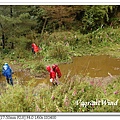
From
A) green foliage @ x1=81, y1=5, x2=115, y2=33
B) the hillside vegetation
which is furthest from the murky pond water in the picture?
green foliage @ x1=81, y1=5, x2=115, y2=33

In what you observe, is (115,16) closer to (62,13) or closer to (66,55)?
(62,13)

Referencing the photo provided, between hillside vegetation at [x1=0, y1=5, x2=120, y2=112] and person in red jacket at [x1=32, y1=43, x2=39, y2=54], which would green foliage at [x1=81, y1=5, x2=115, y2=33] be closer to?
hillside vegetation at [x1=0, y1=5, x2=120, y2=112]

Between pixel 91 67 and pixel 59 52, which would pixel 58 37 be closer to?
pixel 59 52

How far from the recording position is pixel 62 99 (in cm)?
454

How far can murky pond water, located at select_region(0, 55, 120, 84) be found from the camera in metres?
6.96

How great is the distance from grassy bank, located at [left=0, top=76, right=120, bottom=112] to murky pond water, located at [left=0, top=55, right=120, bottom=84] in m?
2.03

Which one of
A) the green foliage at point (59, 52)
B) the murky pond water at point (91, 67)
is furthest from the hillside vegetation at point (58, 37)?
the murky pond water at point (91, 67)

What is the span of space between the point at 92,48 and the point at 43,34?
1428 millimetres

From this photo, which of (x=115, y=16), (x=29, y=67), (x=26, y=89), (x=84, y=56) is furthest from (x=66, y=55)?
(x=26, y=89)

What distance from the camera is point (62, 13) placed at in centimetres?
891

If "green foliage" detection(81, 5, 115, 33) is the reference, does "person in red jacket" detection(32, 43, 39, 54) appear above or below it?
below

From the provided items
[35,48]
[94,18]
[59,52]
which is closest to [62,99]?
[59,52]

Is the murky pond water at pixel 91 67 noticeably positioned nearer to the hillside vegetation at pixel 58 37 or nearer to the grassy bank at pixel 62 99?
the hillside vegetation at pixel 58 37

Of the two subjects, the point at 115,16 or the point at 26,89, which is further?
the point at 115,16
